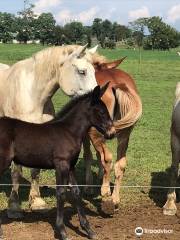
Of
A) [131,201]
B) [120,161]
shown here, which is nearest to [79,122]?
[120,161]

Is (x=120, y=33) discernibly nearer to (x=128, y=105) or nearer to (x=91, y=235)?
(x=128, y=105)

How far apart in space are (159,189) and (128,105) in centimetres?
178

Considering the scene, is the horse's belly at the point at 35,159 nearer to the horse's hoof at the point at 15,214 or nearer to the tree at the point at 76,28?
the horse's hoof at the point at 15,214

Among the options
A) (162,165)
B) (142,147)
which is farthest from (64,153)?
(142,147)

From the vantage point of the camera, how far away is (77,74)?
569 cm

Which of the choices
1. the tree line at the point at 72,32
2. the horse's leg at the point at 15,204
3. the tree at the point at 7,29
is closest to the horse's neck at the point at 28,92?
the horse's leg at the point at 15,204

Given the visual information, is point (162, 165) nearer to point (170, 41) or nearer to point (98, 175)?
point (98, 175)

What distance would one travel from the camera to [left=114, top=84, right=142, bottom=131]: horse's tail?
20.3ft

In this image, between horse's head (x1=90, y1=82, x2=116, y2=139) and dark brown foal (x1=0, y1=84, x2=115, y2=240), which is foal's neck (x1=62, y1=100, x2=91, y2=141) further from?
horse's head (x1=90, y1=82, x2=116, y2=139)

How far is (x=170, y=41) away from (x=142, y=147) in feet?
276

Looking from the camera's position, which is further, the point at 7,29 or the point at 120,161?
the point at 7,29

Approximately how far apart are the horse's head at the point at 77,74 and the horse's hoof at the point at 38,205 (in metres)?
1.66

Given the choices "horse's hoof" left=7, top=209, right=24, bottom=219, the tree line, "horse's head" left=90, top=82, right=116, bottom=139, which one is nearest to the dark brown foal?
"horse's head" left=90, top=82, right=116, bottom=139

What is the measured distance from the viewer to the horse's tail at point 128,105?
6.18 meters
